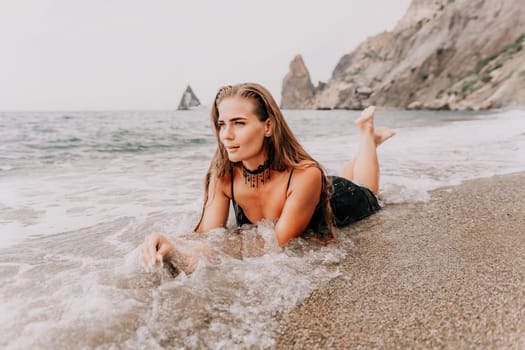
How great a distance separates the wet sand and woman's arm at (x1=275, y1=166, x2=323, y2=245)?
401 millimetres

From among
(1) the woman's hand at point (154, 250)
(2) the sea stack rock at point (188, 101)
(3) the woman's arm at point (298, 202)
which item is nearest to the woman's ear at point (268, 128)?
(3) the woman's arm at point (298, 202)

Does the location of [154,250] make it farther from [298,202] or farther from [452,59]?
[452,59]

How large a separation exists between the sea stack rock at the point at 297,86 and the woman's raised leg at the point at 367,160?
102561 millimetres

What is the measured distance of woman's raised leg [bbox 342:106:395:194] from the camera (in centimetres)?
382

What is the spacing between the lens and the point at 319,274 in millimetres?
2059

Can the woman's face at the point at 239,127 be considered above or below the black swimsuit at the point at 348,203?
above

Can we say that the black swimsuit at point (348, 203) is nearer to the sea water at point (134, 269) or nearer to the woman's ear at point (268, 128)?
the sea water at point (134, 269)

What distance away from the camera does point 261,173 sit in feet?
8.38

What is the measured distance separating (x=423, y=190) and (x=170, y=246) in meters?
3.31

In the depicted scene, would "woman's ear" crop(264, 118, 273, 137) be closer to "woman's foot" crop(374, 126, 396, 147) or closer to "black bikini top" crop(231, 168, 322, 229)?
"black bikini top" crop(231, 168, 322, 229)

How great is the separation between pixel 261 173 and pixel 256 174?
0.04 metres

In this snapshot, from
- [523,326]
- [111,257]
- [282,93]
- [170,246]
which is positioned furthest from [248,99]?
[282,93]

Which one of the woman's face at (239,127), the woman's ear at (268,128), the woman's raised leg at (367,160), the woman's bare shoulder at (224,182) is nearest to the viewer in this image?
the woman's face at (239,127)

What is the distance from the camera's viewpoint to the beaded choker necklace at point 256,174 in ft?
8.30
